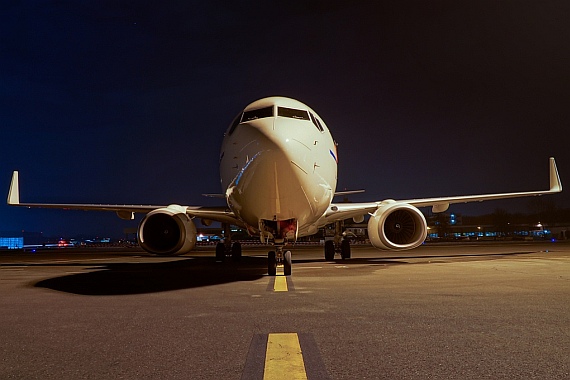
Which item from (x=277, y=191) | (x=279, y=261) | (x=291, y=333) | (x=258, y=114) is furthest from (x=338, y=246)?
(x=291, y=333)

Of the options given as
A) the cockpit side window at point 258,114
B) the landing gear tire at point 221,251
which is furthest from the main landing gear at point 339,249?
the cockpit side window at point 258,114

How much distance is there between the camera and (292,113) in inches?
390

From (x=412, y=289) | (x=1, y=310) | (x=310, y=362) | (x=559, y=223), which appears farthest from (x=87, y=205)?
(x=559, y=223)

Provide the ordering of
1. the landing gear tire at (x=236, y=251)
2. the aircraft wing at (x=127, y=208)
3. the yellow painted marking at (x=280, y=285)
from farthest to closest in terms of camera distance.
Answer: the landing gear tire at (x=236, y=251) < the aircraft wing at (x=127, y=208) < the yellow painted marking at (x=280, y=285)

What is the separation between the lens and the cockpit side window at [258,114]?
9609 mm

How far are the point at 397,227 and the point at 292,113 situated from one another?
561cm

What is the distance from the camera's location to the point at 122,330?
462cm

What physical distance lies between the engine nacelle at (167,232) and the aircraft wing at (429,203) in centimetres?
392

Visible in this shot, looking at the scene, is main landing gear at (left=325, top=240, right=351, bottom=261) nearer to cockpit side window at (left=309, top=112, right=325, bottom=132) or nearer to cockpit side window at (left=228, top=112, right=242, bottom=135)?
cockpit side window at (left=309, top=112, right=325, bottom=132)

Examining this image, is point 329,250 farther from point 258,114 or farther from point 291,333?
point 291,333

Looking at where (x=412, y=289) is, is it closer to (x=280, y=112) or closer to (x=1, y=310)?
(x=280, y=112)

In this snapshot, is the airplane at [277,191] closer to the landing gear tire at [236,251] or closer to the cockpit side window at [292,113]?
the cockpit side window at [292,113]

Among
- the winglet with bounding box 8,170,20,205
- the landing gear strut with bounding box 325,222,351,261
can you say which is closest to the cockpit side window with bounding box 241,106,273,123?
the landing gear strut with bounding box 325,222,351,261

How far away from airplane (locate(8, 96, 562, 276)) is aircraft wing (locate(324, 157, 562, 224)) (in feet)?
0.26
